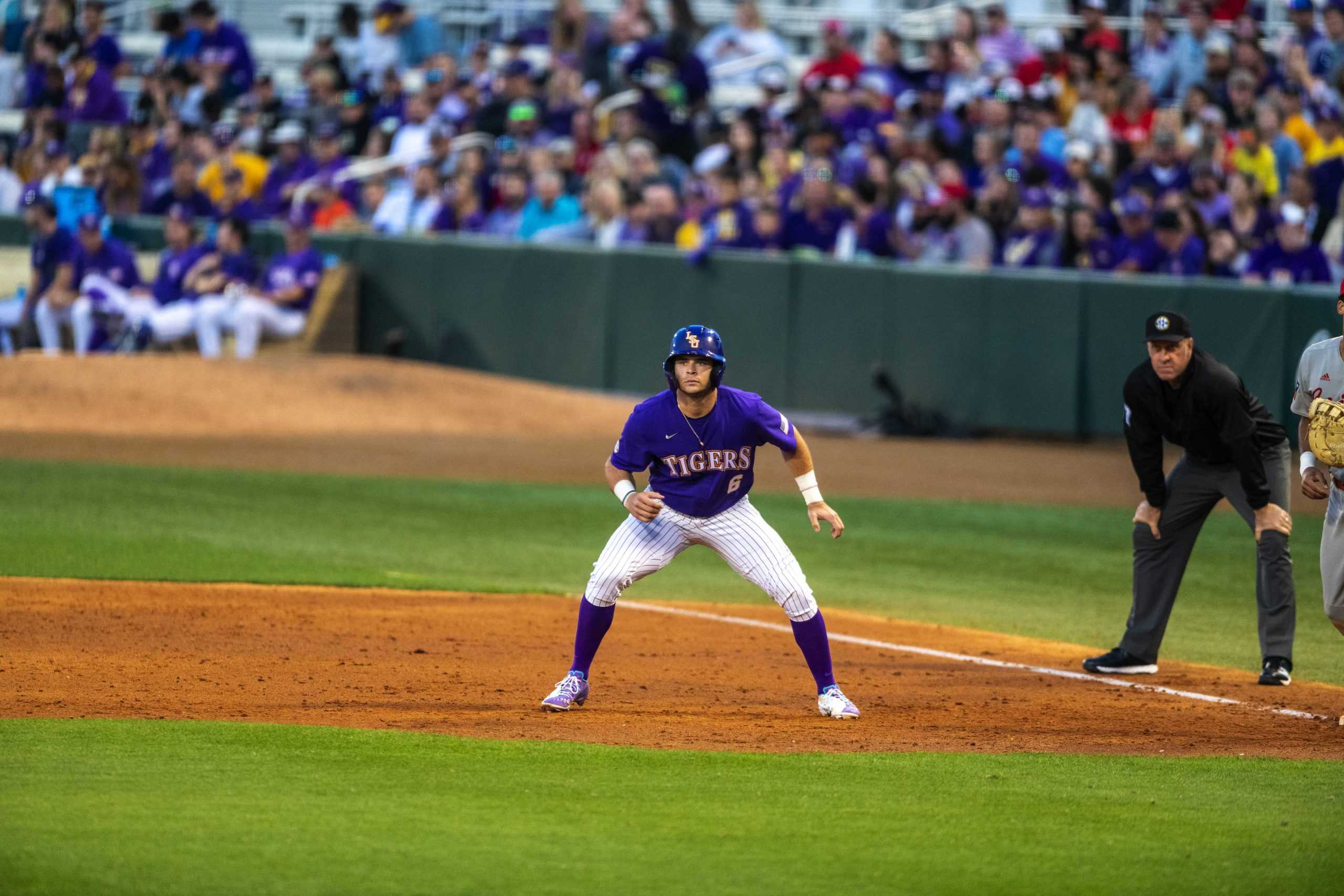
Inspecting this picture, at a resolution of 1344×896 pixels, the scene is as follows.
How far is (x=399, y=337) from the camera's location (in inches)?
826

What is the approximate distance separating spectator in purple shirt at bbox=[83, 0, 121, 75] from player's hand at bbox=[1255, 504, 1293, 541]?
68.3ft

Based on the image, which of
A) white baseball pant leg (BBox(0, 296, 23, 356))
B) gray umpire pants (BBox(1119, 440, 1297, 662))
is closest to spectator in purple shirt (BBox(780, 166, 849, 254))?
white baseball pant leg (BBox(0, 296, 23, 356))

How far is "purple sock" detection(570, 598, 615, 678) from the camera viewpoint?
745cm

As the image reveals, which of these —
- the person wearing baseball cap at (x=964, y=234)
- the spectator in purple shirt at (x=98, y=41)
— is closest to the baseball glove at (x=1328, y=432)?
the person wearing baseball cap at (x=964, y=234)

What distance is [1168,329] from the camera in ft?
26.6

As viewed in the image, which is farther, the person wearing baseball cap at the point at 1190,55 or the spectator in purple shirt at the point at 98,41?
the spectator in purple shirt at the point at 98,41

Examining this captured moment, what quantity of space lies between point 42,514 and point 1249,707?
8.48 metres

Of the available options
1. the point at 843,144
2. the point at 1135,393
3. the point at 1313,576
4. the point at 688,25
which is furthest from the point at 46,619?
the point at 688,25

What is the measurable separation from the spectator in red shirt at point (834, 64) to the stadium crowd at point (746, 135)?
0.04 meters

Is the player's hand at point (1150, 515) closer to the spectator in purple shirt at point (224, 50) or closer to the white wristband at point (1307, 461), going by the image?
the white wristband at point (1307, 461)

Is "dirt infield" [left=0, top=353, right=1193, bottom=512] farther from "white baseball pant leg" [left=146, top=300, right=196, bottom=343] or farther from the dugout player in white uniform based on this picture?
the dugout player in white uniform

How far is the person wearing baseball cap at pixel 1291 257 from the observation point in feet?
52.6

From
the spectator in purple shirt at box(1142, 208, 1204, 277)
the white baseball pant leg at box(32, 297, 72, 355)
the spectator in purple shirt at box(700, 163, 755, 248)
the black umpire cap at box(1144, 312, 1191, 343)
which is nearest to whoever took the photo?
the black umpire cap at box(1144, 312, 1191, 343)

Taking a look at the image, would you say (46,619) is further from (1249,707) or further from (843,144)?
(843,144)
